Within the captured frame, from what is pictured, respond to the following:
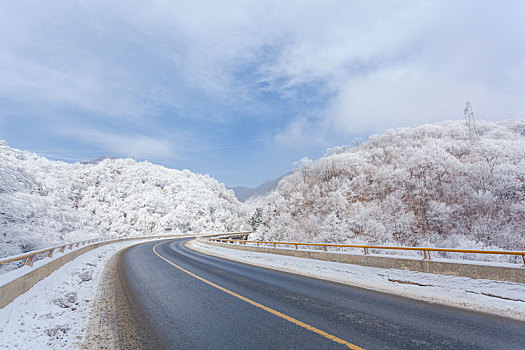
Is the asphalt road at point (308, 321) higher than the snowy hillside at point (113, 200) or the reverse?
the reverse

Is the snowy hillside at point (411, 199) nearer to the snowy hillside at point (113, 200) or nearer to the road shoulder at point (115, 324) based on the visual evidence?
the road shoulder at point (115, 324)

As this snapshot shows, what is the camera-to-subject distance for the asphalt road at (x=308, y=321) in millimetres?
3934

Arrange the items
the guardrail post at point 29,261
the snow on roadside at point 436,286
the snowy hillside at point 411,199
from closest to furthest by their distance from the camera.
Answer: the snow on roadside at point 436,286 < the guardrail post at point 29,261 < the snowy hillside at point 411,199

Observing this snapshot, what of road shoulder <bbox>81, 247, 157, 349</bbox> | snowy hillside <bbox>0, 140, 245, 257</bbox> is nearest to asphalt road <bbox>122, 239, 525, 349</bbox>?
road shoulder <bbox>81, 247, 157, 349</bbox>

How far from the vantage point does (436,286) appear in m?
7.19

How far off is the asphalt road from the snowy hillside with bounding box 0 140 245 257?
172ft

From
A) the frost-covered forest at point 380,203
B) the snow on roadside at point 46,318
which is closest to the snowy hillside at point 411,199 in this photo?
the frost-covered forest at point 380,203

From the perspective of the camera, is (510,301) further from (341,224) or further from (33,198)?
(33,198)

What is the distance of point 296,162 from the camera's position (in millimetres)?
85000

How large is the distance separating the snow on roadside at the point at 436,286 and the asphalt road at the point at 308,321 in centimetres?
68

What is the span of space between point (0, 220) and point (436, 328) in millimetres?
47490

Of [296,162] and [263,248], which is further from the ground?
[296,162]

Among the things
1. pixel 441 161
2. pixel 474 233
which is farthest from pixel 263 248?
pixel 441 161

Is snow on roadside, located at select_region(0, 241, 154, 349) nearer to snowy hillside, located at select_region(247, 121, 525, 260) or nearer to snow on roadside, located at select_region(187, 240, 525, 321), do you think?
snow on roadside, located at select_region(187, 240, 525, 321)
